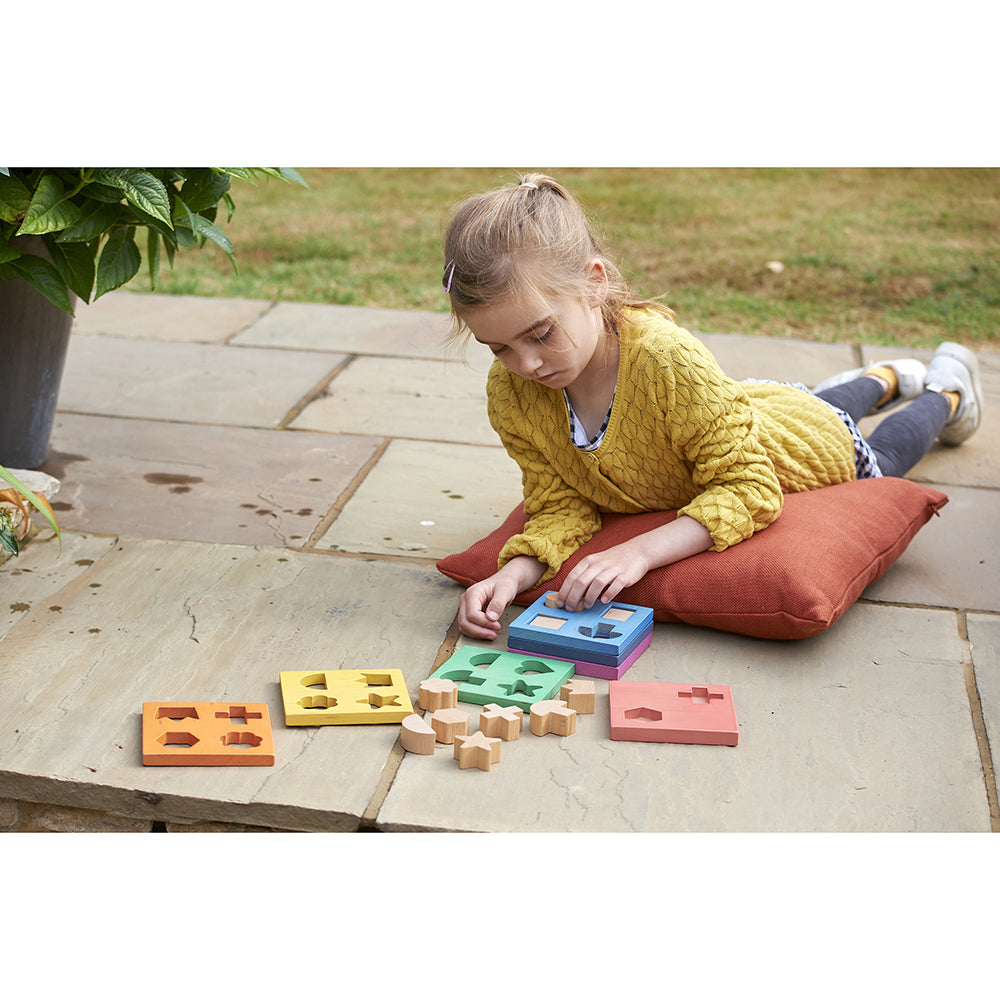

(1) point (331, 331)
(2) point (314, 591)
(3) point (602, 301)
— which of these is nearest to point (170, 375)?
(1) point (331, 331)

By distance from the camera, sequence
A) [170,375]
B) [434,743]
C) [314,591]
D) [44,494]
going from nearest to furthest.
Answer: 1. [434,743]
2. [314,591]
3. [44,494]
4. [170,375]

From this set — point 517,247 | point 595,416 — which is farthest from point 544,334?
point 595,416

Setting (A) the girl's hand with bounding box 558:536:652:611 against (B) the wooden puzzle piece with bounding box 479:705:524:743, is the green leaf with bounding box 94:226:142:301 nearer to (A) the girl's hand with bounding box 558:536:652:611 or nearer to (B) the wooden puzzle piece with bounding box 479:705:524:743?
(A) the girl's hand with bounding box 558:536:652:611

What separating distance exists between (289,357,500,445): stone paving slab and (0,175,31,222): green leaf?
134 cm

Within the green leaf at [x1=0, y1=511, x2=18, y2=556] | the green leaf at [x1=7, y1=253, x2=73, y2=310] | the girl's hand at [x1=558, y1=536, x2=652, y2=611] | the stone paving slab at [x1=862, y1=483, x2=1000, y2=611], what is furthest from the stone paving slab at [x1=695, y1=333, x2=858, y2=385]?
the green leaf at [x1=0, y1=511, x2=18, y2=556]

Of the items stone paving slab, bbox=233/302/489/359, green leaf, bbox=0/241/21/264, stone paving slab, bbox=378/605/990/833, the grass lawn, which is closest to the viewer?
stone paving slab, bbox=378/605/990/833

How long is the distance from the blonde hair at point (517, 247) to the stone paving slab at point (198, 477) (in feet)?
3.39

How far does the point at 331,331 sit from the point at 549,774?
11.5 ft

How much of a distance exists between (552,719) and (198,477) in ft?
5.77

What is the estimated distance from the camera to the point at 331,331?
17.3ft

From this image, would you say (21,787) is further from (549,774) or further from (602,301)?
(602,301)

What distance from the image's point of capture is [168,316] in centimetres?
545

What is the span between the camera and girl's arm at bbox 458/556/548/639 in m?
2.61

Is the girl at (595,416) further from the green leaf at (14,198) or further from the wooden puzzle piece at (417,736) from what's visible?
the green leaf at (14,198)
